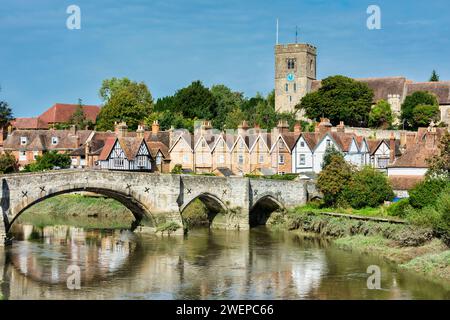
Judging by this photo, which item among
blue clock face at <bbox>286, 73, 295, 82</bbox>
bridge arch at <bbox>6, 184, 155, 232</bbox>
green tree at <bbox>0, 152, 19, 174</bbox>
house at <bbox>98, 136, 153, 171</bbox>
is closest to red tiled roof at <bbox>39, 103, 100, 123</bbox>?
green tree at <bbox>0, 152, 19, 174</bbox>

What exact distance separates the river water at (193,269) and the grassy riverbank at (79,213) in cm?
573

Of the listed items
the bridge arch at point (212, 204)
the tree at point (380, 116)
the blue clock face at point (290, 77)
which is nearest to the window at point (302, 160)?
the bridge arch at point (212, 204)

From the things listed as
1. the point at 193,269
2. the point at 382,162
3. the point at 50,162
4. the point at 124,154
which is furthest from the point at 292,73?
the point at 193,269

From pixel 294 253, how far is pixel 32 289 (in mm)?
14837

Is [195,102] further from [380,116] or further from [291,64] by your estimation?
[380,116]

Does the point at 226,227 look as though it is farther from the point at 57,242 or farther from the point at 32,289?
the point at 32,289

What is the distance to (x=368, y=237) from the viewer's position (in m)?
43.9

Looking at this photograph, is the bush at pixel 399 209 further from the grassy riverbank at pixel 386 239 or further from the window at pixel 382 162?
the window at pixel 382 162

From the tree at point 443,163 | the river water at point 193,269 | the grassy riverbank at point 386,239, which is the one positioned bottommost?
the river water at point 193,269

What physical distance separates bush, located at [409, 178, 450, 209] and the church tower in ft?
147

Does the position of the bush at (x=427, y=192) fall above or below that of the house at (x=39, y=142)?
below

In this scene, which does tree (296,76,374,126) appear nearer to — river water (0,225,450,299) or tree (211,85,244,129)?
tree (211,85,244,129)

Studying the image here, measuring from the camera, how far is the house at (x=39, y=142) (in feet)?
243

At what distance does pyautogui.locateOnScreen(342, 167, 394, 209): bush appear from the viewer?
5088 centimetres
